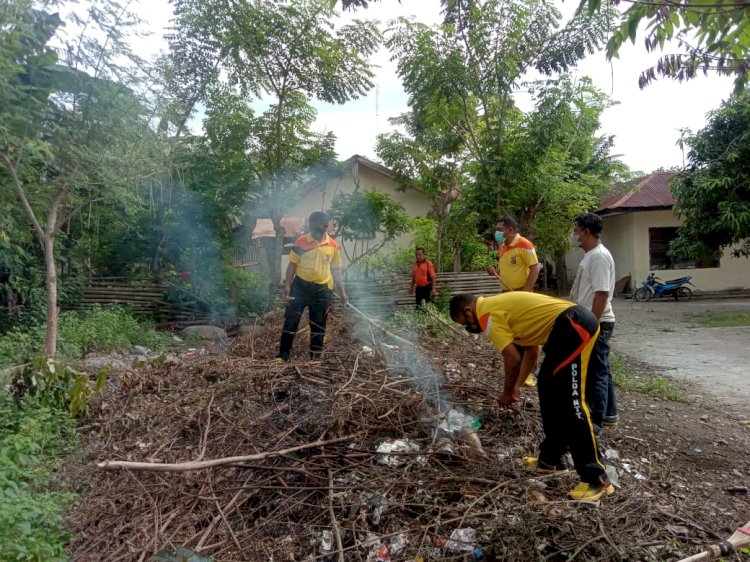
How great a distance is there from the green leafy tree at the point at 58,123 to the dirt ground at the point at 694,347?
6.52m

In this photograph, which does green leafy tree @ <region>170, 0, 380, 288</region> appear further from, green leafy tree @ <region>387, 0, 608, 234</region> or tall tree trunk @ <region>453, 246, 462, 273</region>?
tall tree trunk @ <region>453, 246, 462, 273</region>

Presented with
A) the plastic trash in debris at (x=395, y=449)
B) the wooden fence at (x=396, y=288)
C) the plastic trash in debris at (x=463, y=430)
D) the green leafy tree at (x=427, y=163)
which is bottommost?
the plastic trash in debris at (x=395, y=449)

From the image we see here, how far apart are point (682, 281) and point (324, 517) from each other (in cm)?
1587

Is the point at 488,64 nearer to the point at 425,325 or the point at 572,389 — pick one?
the point at 425,325

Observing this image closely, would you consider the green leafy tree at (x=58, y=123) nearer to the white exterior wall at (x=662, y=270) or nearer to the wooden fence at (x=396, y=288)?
the wooden fence at (x=396, y=288)

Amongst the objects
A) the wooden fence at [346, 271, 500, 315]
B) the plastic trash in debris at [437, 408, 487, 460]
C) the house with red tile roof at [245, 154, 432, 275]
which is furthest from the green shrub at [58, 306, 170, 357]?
the house with red tile roof at [245, 154, 432, 275]

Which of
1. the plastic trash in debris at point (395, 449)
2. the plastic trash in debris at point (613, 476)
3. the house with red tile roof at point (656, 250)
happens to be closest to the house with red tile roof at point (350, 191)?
the house with red tile roof at point (656, 250)

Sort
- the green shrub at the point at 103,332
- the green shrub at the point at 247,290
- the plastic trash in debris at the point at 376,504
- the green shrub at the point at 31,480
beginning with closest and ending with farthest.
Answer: the green shrub at the point at 31,480, the plastic trash in debris at the point at 376,504, the green shrub at the point at 103,332, the green shrub at the point at 247,290

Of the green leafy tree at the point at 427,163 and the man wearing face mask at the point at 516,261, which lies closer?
the man wearing face mask at the point at 516,261

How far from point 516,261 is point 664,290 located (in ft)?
41.7

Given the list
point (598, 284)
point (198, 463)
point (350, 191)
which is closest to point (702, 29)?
point (598, 284)

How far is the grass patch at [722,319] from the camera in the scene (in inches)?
392

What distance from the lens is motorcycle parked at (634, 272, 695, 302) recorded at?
51.4 feet

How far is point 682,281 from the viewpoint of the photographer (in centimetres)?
1566
